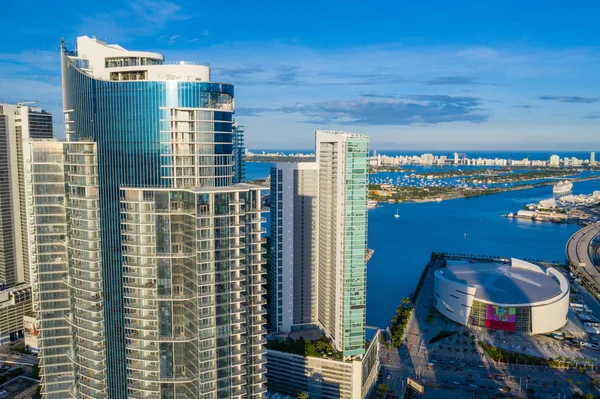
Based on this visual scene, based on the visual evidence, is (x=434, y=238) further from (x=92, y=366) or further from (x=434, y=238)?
(x=92, y=366)

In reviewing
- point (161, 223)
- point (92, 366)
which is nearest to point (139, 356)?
point (92, 366)

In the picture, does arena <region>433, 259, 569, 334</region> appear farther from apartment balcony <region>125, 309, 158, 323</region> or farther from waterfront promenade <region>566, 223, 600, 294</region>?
apartment balcony <region>125, 309, 158, 323</region>

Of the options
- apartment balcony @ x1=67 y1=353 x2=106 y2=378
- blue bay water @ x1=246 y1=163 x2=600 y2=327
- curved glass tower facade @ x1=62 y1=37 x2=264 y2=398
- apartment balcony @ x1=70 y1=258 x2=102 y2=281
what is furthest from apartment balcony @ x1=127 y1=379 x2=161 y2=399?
blue bay water @ x1=246 y1=163 x2=600 y2=327

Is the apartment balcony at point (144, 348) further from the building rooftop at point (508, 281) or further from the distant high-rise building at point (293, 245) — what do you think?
the building rooftop at point (508, 281)

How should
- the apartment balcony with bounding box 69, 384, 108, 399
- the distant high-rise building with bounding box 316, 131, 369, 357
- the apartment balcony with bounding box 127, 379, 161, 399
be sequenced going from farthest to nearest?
the distant high-rise building with bounding box 316, 131, 369, 357
the apartment balcony with bounding box 69, 384, 108, 399
the apartment balcony with bounding box 127, 379, 161, 399

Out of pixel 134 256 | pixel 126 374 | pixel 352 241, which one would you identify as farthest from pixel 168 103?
pixel 352 241

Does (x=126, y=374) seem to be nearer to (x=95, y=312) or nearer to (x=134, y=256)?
(x=95, y=312)

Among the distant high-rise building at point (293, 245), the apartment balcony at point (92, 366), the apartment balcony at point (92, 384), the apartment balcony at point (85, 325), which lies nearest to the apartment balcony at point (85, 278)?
the apartment balcony at point (85, 325)
